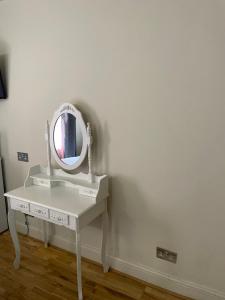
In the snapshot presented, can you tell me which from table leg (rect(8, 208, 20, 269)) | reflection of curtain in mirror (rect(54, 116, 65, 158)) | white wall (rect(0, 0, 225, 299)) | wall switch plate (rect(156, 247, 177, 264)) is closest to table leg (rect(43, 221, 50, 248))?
table leg (rect(8, 208, 20, 269))

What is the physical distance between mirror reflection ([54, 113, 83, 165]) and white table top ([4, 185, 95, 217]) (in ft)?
0.86

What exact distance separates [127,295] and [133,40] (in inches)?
73.3

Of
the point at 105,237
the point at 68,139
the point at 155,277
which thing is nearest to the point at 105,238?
the point at 105,237

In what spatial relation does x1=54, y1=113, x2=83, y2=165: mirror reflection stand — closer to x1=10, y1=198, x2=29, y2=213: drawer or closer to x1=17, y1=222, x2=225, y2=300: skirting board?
x1=10, y1=198, x2=29, y2=213: drawer

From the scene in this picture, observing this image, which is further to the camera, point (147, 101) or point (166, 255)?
point (166, 255)

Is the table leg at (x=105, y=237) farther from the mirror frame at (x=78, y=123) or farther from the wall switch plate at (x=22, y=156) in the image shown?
the wall switch plate at (x=22, y=156)

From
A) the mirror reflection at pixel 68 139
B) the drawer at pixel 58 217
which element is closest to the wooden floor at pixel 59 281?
the drawer at pixel 58 217

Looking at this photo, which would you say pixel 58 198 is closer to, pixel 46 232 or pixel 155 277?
pixel 46 232

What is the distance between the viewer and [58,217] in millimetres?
1733

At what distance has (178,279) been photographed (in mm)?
1849

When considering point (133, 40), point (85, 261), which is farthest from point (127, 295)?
point (133, 40)

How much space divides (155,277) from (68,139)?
1304 millimetres

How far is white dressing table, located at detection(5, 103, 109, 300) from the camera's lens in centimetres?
172

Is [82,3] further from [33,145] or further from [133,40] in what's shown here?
[33,145]
